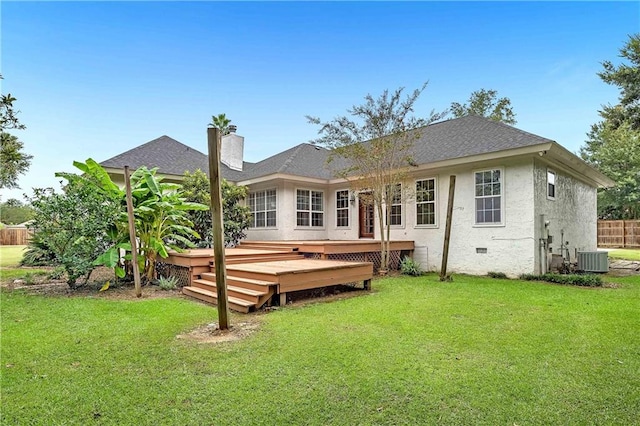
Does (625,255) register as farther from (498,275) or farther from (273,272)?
(273,272)

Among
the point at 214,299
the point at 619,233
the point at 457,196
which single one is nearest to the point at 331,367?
the point at 214,299

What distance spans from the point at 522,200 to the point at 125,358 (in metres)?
8.88

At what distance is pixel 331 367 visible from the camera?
10.2 ft

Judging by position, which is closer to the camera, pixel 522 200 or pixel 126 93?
pixel 522 200

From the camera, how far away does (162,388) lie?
2.72 metres

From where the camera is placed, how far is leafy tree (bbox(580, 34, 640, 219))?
12.5m

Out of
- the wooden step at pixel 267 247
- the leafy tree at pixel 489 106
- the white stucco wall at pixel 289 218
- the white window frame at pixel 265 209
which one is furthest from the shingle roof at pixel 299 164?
the leafy tree at pixel 489 106

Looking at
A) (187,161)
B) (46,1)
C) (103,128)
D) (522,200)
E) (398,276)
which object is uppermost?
(46,1)

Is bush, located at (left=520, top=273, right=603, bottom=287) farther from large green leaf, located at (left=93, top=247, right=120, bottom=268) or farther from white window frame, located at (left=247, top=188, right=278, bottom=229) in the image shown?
large green leaf, located at (left=93, top=247, right=120, bottom=268)

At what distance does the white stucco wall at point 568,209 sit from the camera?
912cm

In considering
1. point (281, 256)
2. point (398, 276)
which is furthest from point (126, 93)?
point (398, 276)

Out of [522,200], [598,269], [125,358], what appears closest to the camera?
[125,358]

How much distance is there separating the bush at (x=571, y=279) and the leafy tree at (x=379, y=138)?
3.49 metres

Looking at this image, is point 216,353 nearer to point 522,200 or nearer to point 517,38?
point 522,200
